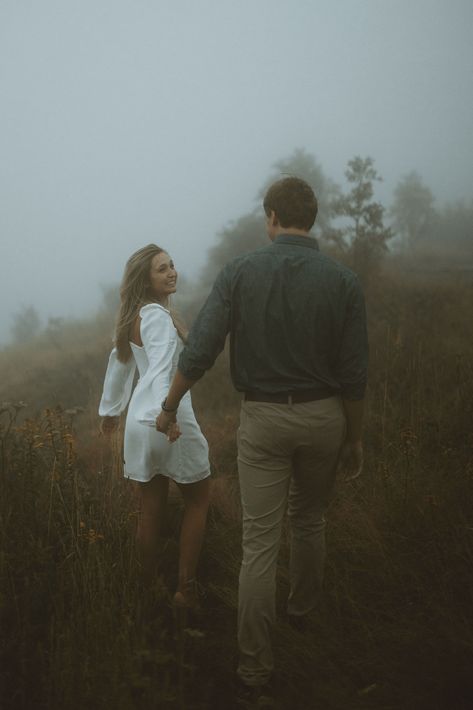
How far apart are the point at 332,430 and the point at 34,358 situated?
18.3m

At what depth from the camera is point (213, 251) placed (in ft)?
70.0

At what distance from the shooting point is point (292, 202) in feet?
7.95

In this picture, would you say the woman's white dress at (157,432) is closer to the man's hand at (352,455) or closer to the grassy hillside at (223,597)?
the grassy hillside at (223,597)

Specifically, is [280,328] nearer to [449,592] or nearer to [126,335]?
[126,335]

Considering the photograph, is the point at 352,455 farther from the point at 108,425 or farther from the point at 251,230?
the point at 251,230

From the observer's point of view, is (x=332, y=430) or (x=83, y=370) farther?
(x=83, y=370)

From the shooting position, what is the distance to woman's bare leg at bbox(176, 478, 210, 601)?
301cm

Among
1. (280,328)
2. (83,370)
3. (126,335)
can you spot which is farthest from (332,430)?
(83,370)

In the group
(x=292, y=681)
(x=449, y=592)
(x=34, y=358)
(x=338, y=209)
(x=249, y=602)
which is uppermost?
(x=338, y=209)

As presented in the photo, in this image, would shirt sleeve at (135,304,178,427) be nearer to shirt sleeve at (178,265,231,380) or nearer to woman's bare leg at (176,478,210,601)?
shirt sleeve at (178,265,231,380)

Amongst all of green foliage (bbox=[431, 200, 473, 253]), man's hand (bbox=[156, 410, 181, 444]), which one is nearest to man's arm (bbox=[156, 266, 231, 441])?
man's hand (bbox=[156, 410, 181, 444])

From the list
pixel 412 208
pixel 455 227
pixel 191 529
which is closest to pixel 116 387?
pixel 191 529

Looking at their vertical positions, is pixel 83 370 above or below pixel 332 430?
below

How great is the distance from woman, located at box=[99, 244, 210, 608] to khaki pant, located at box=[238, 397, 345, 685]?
0.49m
